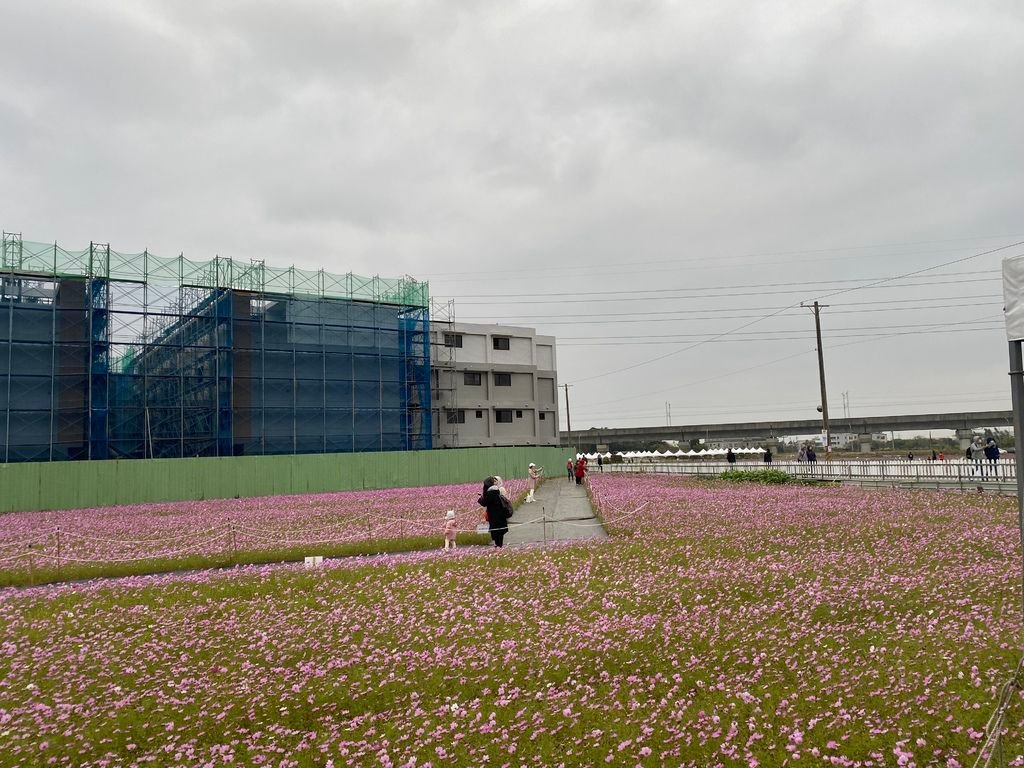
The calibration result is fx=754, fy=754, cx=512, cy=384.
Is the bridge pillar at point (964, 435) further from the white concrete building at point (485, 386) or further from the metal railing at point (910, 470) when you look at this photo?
the metal railing at point (910, 470)

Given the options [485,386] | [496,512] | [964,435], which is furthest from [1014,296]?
[964,435]

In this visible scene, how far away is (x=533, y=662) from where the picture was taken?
9242 mm

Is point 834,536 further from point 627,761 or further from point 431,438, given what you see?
point 431,438

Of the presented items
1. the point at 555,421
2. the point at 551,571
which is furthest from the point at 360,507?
the point at 555,421

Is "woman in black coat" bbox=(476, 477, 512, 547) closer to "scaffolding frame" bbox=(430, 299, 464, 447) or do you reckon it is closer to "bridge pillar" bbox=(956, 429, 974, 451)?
"scaffolding frame" bbox=(430, 299, 464, 447)

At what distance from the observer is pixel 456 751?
6.97m

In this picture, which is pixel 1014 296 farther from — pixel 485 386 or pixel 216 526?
pixel 485 386

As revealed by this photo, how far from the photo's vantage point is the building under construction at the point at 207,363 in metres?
43.8

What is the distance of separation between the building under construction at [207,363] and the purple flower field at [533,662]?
33228mm

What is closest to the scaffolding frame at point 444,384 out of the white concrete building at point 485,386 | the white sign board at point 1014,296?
the white concrete building at point 485,386

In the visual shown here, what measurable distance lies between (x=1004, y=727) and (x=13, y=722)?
9683 millimetres

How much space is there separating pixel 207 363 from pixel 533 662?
4541 cm

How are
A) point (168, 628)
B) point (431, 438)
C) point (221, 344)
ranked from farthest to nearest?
1. point (431, 438)
2. point (221, 344)
3. point (168, 628)

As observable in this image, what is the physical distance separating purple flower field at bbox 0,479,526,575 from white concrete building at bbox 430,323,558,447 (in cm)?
2780
